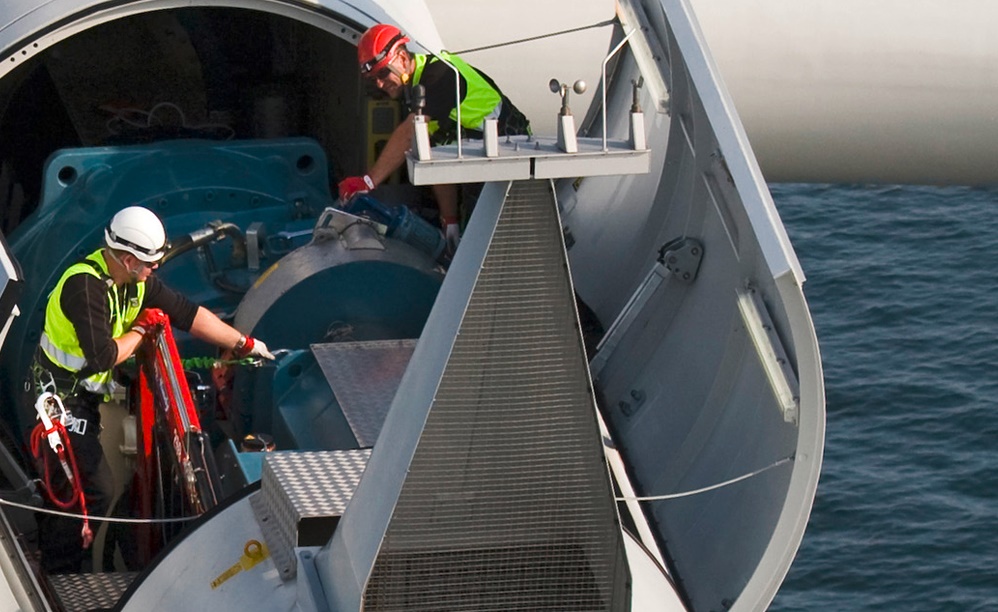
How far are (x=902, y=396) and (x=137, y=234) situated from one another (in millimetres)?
14998

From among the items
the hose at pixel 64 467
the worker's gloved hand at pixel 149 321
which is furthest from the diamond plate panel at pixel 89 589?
the worker's gloved hand at pixel 149 321

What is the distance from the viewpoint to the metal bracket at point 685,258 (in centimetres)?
818

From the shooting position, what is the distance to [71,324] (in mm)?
7898

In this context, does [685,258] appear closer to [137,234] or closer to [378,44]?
[378,44]

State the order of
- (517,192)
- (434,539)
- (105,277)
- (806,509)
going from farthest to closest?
(105,277) < (806,509) < (434,539) < (517,192)

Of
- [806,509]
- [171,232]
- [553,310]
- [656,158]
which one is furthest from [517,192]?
[171,232]

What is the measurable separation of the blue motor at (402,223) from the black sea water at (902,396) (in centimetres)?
969

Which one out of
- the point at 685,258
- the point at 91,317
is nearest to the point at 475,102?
the point at 685,258

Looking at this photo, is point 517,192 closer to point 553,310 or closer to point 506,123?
point 553,310

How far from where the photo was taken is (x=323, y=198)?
32.5 feet

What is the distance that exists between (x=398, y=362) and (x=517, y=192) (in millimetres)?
3266

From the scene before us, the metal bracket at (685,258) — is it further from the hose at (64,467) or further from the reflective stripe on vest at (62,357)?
the hose at (64,467)

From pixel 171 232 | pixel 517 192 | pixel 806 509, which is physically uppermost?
pixel 517 192

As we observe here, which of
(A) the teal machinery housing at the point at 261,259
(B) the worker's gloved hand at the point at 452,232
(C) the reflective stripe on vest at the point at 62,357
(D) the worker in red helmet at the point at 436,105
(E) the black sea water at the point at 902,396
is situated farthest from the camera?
(E) the black sea water at the point at 902,396
